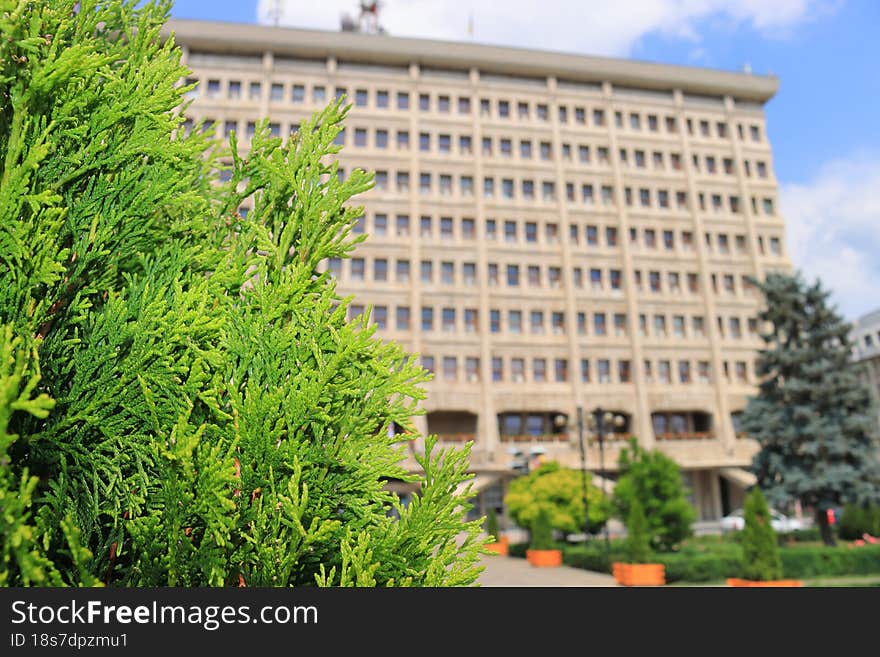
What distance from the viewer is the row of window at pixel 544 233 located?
4141 cm

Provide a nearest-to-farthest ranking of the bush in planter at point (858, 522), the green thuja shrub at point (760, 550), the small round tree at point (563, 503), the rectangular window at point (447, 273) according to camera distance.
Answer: the green thuja shrub at point (760, 550) → the small round tree at point (563, 503) → the bush in planter at point (858, 522) → the rectangular window at point (447, 273)

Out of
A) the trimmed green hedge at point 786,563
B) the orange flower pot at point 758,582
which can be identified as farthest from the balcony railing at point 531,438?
the orange flower pot at point 758,582

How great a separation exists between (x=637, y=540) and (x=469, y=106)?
112ft

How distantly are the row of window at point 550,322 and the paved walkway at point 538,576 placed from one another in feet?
60.2

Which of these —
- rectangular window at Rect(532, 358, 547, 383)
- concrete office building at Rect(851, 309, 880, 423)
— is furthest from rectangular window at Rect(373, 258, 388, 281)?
concrete office building at Rect(851, 309, 880, 423)

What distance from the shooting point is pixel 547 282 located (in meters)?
42.2

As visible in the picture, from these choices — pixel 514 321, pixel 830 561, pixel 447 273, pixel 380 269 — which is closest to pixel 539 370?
pixel 514 321

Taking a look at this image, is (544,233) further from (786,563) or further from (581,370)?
(786,563)

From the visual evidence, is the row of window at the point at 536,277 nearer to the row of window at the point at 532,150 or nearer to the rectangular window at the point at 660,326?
the rectangular window at the point at 660,326

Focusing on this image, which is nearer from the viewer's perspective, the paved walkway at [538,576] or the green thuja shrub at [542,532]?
the paved walkway at [538,576]

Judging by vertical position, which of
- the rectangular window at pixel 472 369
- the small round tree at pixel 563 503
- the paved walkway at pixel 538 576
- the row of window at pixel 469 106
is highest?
the row of window at pixel 469 106

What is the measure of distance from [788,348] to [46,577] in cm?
2842

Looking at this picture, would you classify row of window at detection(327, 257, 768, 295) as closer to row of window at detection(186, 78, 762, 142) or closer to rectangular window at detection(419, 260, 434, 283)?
rectangular window at detection(419, 260, 434, 283)

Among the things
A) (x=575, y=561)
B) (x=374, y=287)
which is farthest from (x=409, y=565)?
(x=374, y=287)
